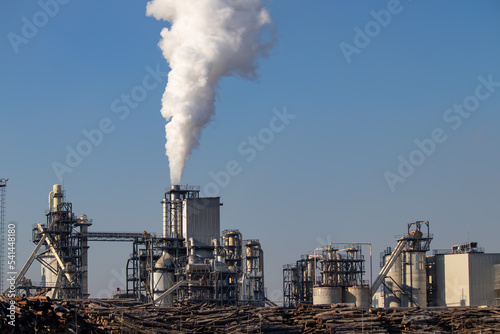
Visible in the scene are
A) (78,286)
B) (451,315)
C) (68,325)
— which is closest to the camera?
(68,325)

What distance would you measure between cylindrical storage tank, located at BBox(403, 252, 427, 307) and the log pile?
56.7ft

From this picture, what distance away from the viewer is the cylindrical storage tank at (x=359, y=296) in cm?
7038

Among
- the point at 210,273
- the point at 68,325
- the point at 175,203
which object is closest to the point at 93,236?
the point at 175,203

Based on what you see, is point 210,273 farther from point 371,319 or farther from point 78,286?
point 371,319

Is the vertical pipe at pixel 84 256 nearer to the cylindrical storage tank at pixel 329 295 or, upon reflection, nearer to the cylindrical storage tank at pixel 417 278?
the cylindrical storage tank at pixel 329 295

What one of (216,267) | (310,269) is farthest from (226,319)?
(310,269)

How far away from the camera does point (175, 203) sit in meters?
72.4

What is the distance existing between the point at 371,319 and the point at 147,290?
1139 inches

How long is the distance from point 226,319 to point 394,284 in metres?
32.3

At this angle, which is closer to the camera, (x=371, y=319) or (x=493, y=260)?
(x=371, y=319)

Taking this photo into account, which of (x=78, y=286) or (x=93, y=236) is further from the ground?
(x=93, y=236)

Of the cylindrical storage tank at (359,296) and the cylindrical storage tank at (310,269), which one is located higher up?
the cylindrical storage tank at (310,269)

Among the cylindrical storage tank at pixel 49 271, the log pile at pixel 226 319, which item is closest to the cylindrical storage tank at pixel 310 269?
the cylindrical storage tank at pixel 49 271

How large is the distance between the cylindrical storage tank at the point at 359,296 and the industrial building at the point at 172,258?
9.47 m
